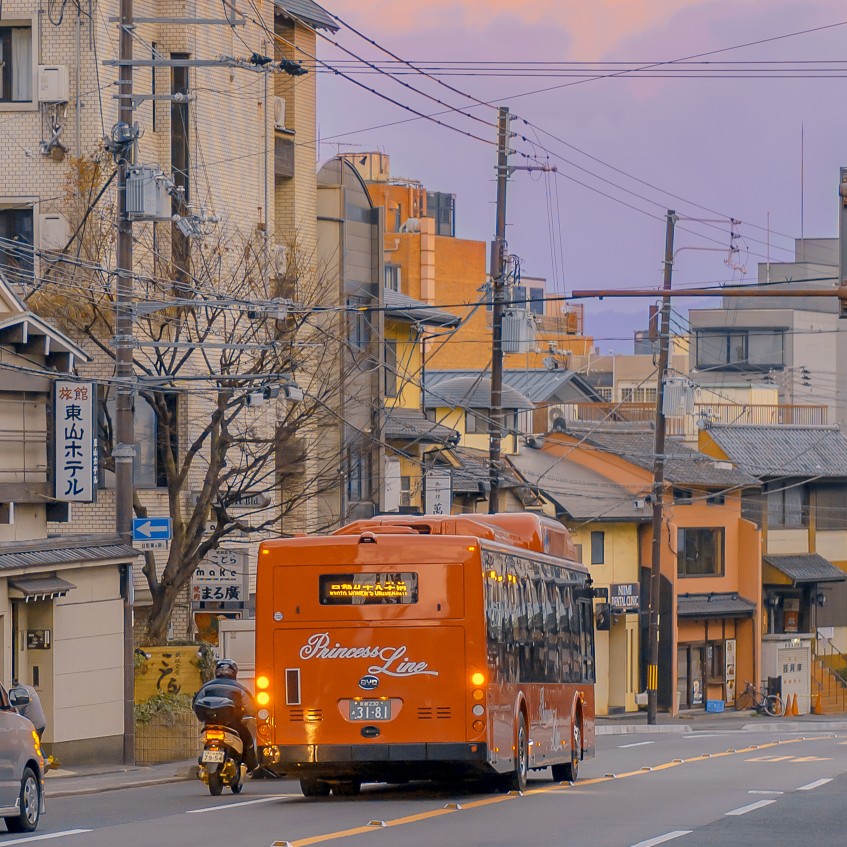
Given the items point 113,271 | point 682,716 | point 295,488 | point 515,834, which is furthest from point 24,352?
point 682,716

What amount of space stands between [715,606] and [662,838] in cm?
5222

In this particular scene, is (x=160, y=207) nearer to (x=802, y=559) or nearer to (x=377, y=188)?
(x=802, y=559)

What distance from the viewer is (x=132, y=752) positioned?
30.0 meters

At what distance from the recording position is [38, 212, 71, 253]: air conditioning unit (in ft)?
122

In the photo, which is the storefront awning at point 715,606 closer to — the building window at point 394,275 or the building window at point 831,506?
the building window at point 831,506

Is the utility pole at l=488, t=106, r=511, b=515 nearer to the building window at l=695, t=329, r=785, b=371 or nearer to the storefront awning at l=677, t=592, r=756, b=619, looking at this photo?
the storefront awning at l=677, t=592, r=756, b=619

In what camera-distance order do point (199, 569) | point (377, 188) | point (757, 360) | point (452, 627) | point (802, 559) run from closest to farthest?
point (452, 627) → point (199, 569) → point (802, 559) → point (377, 188) → point (757, 360)

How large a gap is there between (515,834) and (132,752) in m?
15.2

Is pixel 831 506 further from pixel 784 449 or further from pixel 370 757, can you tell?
pixel 370 757

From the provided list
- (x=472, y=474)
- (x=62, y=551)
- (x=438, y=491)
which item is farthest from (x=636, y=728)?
(x=62, y=551)

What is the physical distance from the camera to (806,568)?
71.8 meters

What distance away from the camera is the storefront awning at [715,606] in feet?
215

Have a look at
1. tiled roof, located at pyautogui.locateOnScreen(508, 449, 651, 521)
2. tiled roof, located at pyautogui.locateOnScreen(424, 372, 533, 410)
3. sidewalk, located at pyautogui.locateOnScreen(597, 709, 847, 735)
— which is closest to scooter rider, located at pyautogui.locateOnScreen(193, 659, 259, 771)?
sidewalk, located at pyautogui.locateOnScreen(597, 709, 847, 735)

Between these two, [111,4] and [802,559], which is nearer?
[111,4]
